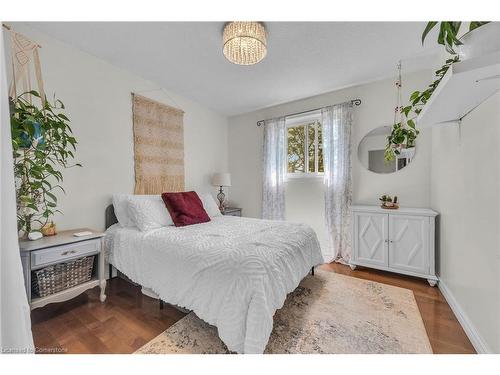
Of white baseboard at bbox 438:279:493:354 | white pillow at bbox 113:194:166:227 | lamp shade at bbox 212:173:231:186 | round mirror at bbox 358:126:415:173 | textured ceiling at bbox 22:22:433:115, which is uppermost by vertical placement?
textured ceiling at bbox 22:22:433:115

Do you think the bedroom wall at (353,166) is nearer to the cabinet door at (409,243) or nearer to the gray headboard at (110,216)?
the cabinet door at (409,243)

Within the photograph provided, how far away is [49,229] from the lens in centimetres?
186

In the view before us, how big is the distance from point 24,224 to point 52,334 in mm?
863

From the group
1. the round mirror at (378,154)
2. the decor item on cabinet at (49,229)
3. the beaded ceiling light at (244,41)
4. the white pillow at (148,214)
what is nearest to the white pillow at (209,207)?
the white pillow at (148,214)

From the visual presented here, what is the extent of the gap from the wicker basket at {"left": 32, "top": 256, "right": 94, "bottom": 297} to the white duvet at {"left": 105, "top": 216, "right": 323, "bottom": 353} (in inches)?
11.0

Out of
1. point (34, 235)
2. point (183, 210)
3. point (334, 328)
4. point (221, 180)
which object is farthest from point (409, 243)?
point (34, 235)

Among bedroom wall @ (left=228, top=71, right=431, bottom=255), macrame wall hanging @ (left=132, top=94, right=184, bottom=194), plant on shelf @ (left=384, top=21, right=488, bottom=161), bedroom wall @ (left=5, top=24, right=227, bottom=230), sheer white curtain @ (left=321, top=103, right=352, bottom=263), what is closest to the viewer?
plant on shelf @ (left=384, top=21, right=488, bottom=161)

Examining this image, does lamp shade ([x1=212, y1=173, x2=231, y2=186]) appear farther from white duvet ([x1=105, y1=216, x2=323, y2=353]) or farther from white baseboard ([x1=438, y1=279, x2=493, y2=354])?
white baseboard ([x1=438, y1=279, x2=493, y2=354])

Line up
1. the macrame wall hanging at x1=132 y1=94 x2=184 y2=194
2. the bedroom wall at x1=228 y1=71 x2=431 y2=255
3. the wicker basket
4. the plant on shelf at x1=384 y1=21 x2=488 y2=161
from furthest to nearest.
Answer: the macrame wall hanging at x1=132 y1=94 x2=184 y2=194
the bedroom wall at x1=228 y1=71 x2=431 y2=255
the wicker basket
the plant on shelf at x1=384 y1=21 x2=488 y2=161

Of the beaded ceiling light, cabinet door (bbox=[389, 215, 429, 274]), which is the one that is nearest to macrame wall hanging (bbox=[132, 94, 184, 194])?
the beaded ceiling light

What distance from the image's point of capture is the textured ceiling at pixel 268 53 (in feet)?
6.12

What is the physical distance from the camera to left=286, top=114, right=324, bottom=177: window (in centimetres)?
338

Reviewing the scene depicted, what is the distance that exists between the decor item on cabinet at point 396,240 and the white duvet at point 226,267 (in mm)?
805

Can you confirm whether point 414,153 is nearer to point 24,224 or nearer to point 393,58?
point 393,58
